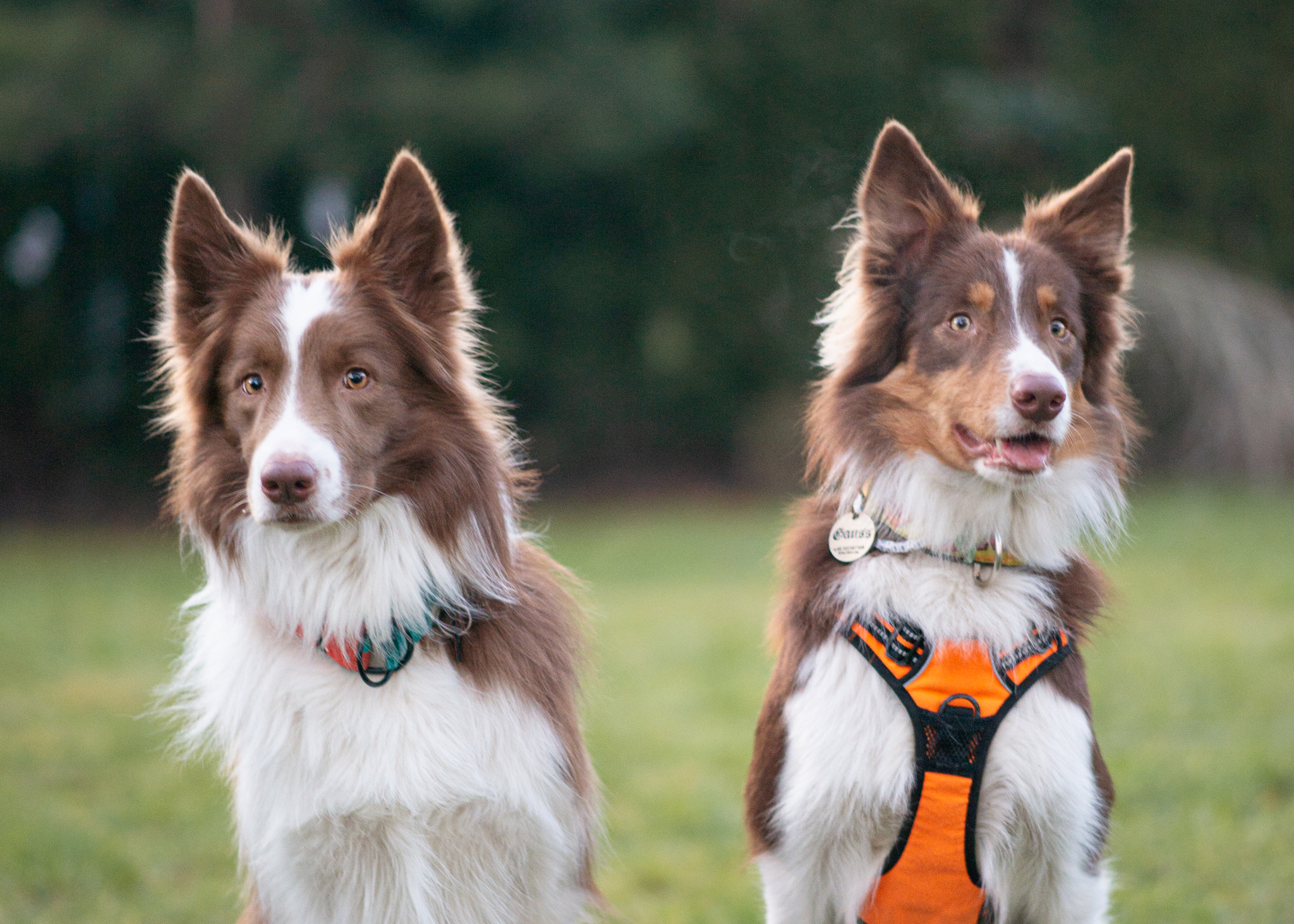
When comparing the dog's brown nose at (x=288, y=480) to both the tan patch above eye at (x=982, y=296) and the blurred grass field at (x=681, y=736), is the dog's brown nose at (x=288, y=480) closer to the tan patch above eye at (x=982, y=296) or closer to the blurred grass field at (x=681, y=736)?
the blurred grass field at (x=681, y=736)

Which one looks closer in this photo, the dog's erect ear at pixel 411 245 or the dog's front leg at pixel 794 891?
the dog's front leg at pixel 794 891

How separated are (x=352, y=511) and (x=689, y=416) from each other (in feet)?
49.9

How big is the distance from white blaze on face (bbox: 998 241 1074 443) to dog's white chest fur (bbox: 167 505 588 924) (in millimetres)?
1510

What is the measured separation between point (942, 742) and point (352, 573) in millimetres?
1640

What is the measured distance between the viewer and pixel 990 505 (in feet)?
10.1

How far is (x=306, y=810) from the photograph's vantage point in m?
2.96

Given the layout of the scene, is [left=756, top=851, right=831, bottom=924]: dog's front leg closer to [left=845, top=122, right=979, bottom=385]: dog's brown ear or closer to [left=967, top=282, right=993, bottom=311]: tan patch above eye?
[left=845, top=122, right=979, bottom=385]: dog's brown ear

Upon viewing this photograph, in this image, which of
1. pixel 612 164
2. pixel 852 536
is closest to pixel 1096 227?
pixel 852 536

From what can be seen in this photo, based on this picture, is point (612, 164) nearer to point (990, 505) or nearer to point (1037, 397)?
point (990, 505)

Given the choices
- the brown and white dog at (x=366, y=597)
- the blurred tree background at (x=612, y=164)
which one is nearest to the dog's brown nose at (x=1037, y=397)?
the brown and white dog at (x=366, y=597)

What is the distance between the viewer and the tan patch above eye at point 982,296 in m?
3.11

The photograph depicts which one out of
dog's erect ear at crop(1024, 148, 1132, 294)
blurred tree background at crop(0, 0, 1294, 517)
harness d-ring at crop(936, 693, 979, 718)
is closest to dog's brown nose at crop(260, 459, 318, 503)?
harness d-ring at crop(936, 693, 979, 718)

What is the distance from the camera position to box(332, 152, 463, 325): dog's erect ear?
10.5ft

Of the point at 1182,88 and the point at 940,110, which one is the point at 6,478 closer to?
the point at 940,110
